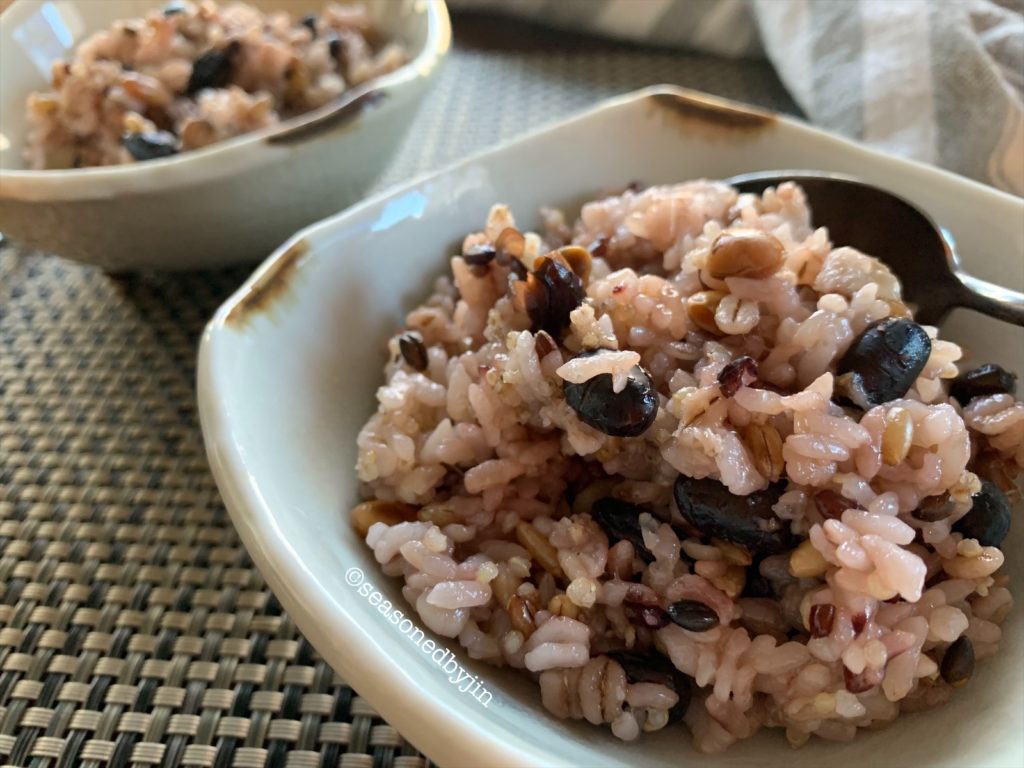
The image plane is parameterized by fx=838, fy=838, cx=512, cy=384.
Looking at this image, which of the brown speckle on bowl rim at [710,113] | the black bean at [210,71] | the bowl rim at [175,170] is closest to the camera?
the bowl rim at [175,170]

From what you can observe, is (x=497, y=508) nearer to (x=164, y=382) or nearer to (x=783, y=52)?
(x=164, y=382)

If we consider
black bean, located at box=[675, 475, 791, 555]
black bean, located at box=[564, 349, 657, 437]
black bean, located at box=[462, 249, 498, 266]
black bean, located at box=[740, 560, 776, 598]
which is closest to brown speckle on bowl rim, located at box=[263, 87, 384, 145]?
black bean, located at box=[462, 249, 498, 266]

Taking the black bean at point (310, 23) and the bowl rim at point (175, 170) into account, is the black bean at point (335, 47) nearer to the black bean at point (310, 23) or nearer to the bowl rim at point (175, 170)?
the black bean at point (310, 23)

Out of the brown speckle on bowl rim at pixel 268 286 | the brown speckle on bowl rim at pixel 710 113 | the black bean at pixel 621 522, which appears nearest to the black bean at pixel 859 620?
the black bean at pixel 621 522

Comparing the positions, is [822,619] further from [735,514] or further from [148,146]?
[148,146]

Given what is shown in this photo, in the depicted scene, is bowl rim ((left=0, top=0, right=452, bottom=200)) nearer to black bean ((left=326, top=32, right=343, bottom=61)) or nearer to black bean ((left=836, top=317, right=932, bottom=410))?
black bean ((left=326, top=32, right=343, bottom=61))

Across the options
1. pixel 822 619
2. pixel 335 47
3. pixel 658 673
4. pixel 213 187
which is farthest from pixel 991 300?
pixel 335 47

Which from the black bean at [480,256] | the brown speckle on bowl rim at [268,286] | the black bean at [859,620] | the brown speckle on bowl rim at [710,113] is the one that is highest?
the brown speckle on bowl rim at [268,286]
